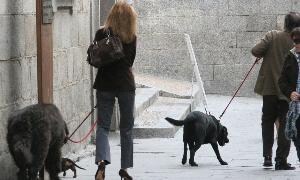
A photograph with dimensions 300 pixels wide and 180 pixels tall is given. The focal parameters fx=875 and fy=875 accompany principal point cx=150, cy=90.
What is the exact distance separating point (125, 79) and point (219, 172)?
1.95m

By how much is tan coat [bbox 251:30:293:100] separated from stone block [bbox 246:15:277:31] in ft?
29.4

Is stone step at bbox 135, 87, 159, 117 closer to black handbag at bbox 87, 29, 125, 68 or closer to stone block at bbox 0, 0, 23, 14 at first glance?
black handbag at bbox 87, 29, 125, 68

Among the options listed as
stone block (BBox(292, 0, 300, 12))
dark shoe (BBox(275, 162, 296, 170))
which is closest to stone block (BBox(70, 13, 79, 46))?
dark shoe (BBox(275, 162, 296, 170))

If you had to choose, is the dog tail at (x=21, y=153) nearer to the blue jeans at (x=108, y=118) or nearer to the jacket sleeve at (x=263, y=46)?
the blue jeans at (x=108, y=118)

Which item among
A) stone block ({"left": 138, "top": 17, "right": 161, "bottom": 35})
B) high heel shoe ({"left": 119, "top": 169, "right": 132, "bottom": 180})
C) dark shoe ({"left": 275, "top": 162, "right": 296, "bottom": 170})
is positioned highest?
stone block ({"left": 138, "top": 17, "right": 161, "bottom": 35})

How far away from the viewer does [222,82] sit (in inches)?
772

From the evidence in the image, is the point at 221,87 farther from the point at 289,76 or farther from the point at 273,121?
the point at 289,76

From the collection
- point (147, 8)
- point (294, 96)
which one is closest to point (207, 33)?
point (147, 8)

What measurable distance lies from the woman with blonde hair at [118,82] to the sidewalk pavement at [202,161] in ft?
2.60

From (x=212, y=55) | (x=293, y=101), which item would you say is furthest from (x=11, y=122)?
(x=212, y=55)

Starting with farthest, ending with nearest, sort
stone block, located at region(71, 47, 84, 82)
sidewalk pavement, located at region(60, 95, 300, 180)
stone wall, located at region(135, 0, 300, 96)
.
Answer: stone wall, located at region(135, 0, 300, 96), stone block, located at region(71, 47, 84, 82), sidewalk pavement, located at region(60, 95, 300, 180)

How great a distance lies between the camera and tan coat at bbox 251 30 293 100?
10469mm

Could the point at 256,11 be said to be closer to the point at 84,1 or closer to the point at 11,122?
the point at 84,1

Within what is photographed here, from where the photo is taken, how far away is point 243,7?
765 inches
